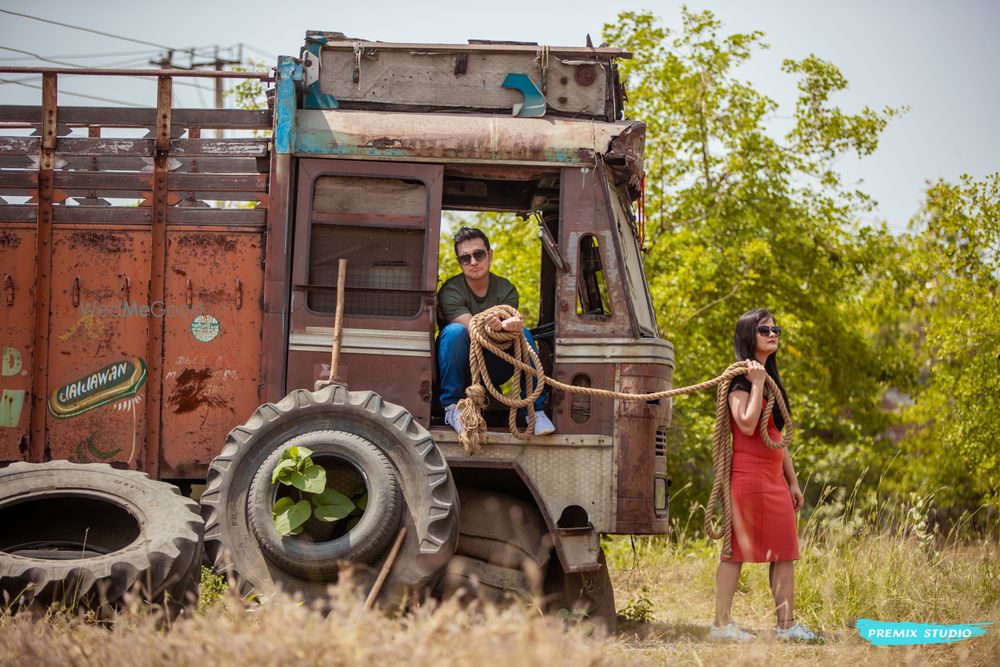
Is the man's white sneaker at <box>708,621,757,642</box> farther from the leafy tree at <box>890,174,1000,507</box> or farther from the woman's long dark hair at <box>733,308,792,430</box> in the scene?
the leafy tree at <box>890,174,1000,507</box>

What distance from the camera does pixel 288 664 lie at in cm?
346

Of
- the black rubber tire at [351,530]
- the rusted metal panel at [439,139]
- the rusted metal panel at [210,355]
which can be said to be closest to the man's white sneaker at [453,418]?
the black rubber tire at [351,530]

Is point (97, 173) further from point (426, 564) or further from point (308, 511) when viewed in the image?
point (426, 564)

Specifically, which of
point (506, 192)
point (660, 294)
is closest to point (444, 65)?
point (506, 192)

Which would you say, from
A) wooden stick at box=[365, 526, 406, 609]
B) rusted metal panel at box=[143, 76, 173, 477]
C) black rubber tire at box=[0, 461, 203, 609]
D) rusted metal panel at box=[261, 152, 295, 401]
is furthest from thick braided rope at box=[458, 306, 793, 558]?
rusted metal panel at box=[143, 76, 173, 477]

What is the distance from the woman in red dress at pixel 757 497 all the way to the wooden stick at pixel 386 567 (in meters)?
1.84

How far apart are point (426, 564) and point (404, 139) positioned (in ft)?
8.21

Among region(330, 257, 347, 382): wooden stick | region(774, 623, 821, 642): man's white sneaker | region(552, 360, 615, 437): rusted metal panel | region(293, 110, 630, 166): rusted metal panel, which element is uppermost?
region(293, 110, 630, 166): rusted metal panel

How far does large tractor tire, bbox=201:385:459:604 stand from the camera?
18.3 feet

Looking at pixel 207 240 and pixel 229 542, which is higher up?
pixel 207 240

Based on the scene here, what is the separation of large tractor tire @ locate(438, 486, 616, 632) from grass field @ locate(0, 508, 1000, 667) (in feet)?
0.67

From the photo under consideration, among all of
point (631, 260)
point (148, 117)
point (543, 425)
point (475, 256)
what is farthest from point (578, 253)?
point (148, 117)

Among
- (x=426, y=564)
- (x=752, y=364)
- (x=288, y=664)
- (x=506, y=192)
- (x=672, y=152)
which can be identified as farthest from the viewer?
(x=672, y=152)

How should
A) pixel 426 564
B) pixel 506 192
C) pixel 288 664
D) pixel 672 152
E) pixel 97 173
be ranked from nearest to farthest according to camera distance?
pixel 288 664 → pixel 426 564 → pixel 97 173 → pixel 506 192 → pixel 672 152
